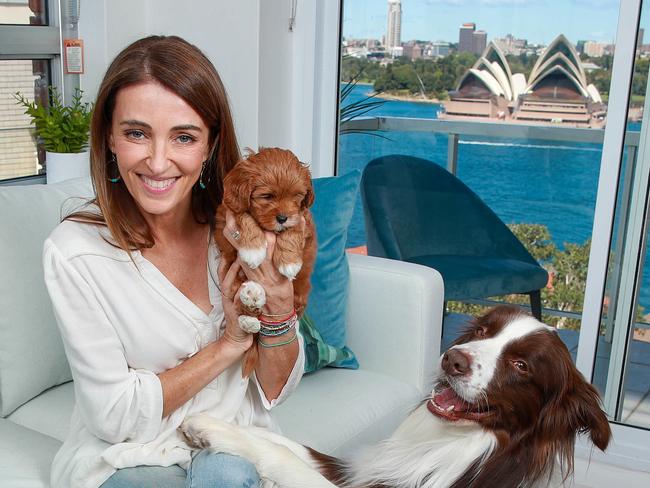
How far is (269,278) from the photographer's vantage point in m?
1.58

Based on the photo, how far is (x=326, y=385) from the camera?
235cm

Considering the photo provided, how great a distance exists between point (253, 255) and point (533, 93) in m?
1.88

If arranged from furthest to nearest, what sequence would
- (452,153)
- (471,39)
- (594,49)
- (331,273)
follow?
1. (452,153)
2. (471,39)
3. (594,49)
4. (331,273)

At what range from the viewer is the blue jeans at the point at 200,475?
1470 mm

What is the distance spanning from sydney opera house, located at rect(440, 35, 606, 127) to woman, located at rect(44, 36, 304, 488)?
171 centimetres

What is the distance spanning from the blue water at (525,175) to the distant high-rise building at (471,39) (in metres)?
0.26

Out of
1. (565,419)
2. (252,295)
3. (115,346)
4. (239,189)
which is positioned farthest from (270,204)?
(565,419)

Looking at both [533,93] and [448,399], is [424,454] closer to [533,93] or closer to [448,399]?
[448,399]

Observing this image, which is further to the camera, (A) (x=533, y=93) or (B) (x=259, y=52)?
(B) (x=259, y=52)

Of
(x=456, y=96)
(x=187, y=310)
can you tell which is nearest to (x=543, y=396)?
(x=187, y=310)

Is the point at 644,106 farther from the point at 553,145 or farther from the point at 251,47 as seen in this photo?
the point at 251,47

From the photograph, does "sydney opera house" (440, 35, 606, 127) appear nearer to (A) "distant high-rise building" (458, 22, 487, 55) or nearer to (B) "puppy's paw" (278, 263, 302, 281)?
(A) "distant high-rise building" (458, 22, 487, 55)

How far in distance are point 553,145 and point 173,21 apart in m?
1.56

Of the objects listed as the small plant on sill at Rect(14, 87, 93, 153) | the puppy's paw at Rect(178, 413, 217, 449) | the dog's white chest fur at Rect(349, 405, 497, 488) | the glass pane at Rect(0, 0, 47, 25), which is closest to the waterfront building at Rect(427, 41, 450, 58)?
the small plant on sill at Rect(14, 87, 93, 153)
